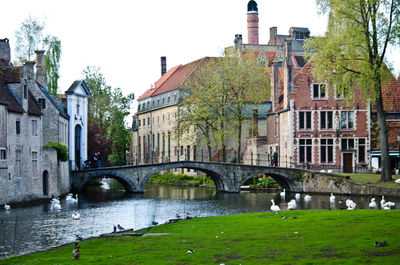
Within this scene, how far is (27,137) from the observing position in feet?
134

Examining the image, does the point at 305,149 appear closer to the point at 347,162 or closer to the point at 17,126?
the point at 347,162

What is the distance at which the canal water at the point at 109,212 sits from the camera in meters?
24.9

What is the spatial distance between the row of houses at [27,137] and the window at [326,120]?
2121 cm

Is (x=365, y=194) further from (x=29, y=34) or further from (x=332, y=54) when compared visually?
(x=29, y=34)

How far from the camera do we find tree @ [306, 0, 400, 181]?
37.8 metres

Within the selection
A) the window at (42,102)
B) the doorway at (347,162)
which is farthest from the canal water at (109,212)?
the window at (42,102)

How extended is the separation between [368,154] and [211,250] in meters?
39.6

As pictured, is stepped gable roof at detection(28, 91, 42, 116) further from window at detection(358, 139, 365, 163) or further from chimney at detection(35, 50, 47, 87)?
window at detection(358, 139, 365, 163)

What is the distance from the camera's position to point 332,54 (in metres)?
39.0

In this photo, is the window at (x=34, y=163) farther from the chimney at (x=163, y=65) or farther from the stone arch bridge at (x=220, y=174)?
the chimney at (x=163, y=65)

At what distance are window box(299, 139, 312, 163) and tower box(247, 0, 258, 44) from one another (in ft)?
129

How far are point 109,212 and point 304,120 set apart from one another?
2349cm

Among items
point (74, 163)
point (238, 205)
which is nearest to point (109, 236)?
point (238, 205)

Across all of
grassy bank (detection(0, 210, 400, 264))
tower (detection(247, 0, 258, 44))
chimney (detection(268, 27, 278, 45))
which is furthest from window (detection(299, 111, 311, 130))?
chimney (detection(268, 27, 278, 45))
